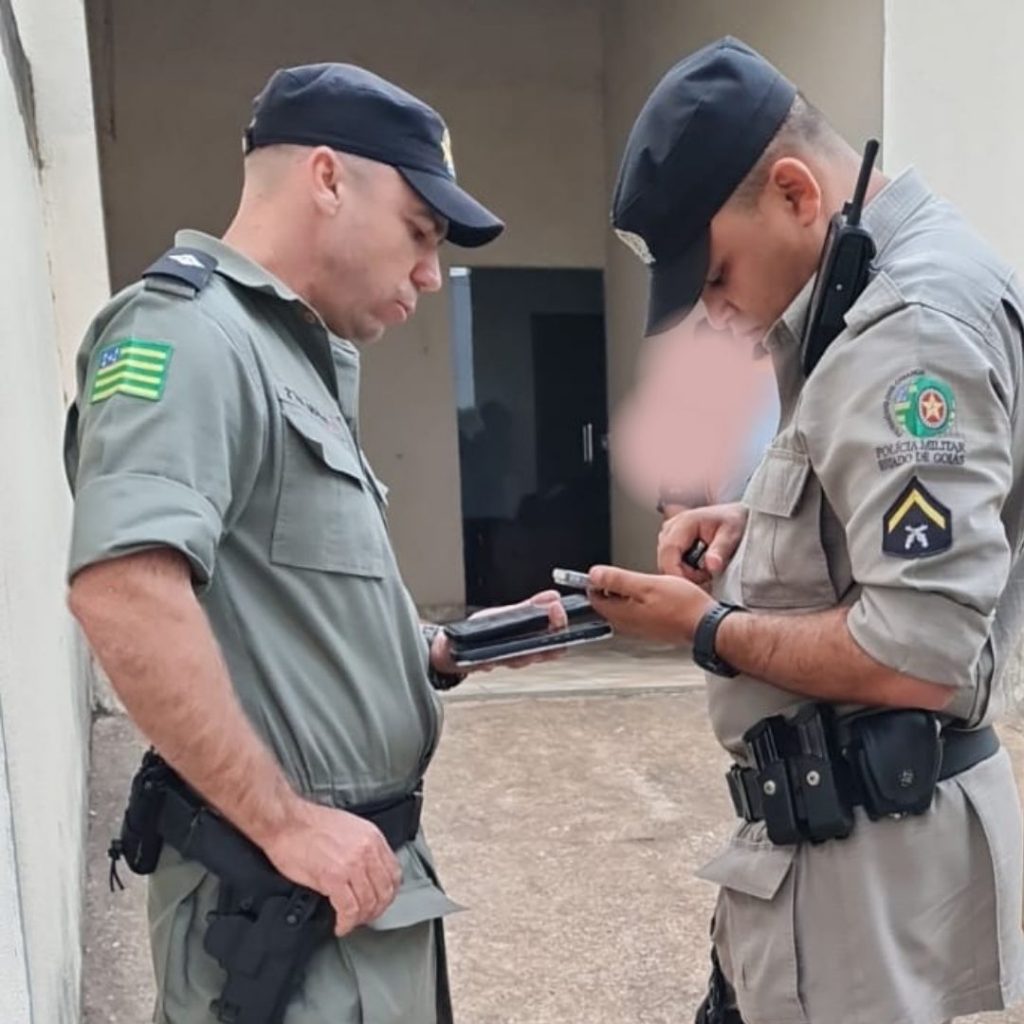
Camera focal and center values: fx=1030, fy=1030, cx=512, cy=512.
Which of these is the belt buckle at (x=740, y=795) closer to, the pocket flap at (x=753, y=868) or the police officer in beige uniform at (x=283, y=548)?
the pocket flap at (x=753, y=868)

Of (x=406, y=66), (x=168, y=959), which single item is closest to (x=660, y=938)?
(x=168, y=959)

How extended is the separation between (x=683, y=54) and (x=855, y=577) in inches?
209

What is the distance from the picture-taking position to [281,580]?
113cm

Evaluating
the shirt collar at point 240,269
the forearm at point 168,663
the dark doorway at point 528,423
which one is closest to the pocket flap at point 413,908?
the forearm at point 168,663

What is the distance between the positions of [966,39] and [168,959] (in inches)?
157

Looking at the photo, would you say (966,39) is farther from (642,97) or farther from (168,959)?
(168,959)

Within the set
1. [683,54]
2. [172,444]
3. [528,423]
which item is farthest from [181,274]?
[528,423]

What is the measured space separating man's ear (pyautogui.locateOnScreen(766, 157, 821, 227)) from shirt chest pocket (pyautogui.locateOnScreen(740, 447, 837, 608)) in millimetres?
274

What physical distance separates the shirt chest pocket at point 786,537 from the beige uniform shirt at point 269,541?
44 centimetres

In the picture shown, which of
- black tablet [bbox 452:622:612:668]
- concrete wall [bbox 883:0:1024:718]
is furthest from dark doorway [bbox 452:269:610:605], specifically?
black tablet [bbox 452:622:612:668]

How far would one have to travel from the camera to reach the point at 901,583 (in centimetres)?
104

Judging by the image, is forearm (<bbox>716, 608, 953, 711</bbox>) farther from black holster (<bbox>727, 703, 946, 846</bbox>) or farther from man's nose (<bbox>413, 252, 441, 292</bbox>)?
man's nose (<bbox>413, 252, 441, 292</bbox>)

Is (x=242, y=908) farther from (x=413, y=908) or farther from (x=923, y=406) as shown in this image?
(x=923, y=406)

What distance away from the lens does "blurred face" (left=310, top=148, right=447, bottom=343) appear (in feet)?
4.19
